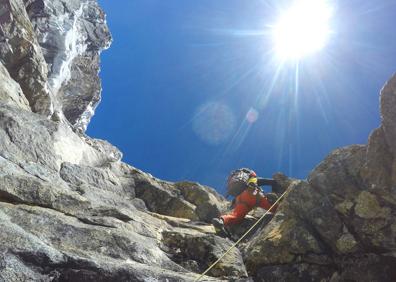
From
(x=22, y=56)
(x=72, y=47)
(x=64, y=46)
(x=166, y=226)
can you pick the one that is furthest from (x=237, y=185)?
(x=72, y=47)

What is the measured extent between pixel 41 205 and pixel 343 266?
7619 mm

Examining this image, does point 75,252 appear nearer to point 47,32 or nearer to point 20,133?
point 20,133

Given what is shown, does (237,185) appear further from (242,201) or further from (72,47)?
(72,47)

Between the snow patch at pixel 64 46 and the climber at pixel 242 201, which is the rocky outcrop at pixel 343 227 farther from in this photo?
the snow patch at pixel 64 46

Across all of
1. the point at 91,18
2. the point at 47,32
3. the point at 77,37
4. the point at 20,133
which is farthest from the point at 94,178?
the point at 91,18

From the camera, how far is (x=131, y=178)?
19031 millimetres

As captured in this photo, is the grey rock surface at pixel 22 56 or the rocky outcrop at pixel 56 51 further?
the rocky outcrop at pixel 56 51

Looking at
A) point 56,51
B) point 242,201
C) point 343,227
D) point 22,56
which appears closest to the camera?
point 343,227

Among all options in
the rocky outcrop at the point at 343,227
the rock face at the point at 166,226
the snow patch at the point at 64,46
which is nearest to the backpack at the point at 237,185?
the rock face at the point at 166,226

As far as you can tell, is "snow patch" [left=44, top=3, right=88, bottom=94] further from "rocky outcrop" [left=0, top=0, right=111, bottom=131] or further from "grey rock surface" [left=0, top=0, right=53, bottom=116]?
"grey rock surface" [left=0, top=0, right=53, bottom=116]

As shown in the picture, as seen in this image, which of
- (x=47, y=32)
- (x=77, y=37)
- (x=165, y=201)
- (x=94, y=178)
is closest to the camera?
(x=94, y=178)

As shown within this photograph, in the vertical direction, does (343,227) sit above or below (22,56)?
below

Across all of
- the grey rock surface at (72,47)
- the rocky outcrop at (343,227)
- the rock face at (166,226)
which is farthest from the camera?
the grey rock surface at (72,47)

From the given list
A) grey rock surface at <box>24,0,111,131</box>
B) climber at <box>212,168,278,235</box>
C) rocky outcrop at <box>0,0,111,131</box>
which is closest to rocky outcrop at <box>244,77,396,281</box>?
climber at <box>212,168,278,235</box>
